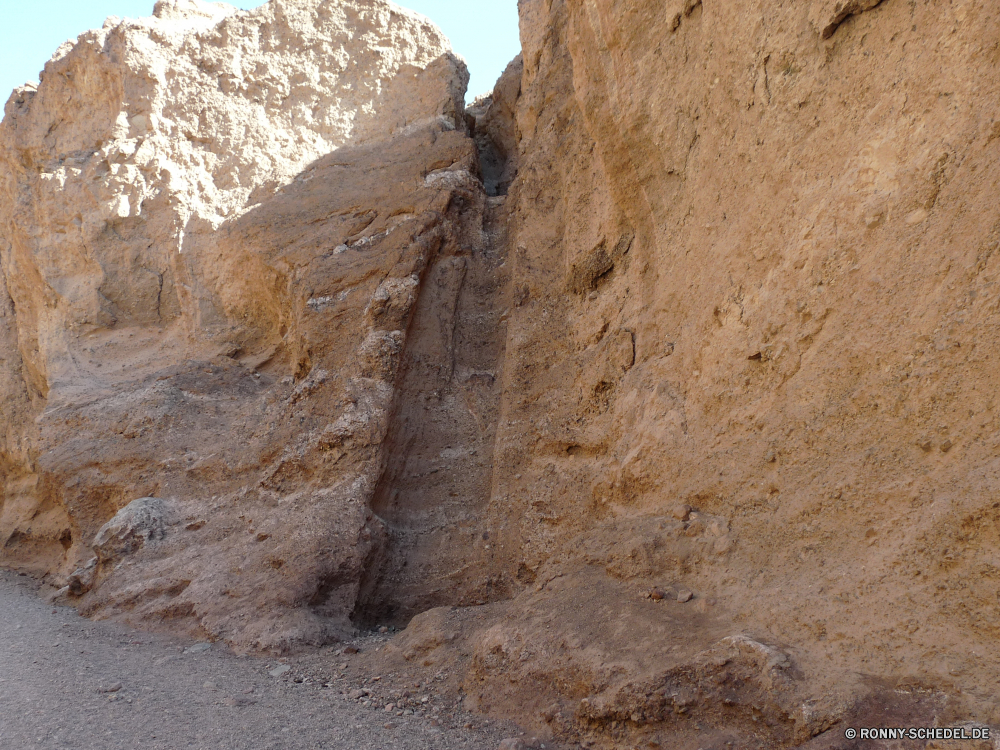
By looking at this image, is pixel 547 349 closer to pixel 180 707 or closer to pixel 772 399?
pixel 772 399

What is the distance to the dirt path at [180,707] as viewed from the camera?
299cm

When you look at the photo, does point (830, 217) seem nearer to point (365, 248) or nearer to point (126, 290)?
point (365, 248)

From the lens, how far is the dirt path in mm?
2992

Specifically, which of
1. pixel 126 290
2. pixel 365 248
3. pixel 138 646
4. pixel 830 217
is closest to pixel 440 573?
pixel 138 646

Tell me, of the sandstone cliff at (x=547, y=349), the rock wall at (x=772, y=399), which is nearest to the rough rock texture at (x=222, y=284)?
the sandstone cliff at (x=547, y=349)

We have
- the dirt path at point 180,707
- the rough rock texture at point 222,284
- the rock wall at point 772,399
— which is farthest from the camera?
the rough rock texture at point 222,284

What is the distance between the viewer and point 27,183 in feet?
23.7

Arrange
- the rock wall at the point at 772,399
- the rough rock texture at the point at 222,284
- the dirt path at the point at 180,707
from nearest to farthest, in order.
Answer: the rock wall at the point at 772,399
the dirt path at the point at 180,707
the rough rock texture at the point at 222,284

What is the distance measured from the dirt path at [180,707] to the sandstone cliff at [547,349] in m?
0.31

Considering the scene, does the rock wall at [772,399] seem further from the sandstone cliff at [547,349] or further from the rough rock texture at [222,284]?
the rough rock texture at [222,284]

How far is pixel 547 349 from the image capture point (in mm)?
5047

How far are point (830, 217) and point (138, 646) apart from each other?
428 centimetres

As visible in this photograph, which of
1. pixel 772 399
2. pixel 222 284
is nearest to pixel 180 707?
pixel 772 399

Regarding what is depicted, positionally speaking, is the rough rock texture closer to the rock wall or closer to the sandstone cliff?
the sandstone cliff
